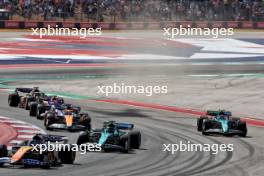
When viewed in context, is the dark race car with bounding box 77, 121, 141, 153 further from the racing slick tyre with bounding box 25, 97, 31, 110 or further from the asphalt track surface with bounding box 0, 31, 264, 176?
the racing slick tyre with bounding box 25, 97, 31, 110

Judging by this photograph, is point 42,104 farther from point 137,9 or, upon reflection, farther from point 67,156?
point 137,9

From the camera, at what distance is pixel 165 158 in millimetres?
19359

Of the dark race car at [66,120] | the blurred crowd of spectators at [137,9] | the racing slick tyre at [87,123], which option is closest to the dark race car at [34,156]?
the dark race car at [66,120]

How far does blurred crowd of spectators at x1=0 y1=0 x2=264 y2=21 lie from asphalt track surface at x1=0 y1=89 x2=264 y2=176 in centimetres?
3593

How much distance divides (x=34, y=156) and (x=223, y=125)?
7669mm

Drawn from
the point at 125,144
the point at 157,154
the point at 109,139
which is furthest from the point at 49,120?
the point at 157,154

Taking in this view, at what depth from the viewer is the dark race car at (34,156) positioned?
1730cm

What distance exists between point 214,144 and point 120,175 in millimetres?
5342

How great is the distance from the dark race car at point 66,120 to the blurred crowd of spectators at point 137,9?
126ft

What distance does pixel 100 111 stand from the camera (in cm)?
2884

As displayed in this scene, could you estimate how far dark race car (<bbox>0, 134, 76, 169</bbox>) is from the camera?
681 inches

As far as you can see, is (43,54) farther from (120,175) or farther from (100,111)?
(120,175)

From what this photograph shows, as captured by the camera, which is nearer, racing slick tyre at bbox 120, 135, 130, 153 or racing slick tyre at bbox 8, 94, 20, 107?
racing slick tyre at bbox 120, 135, 130, 153

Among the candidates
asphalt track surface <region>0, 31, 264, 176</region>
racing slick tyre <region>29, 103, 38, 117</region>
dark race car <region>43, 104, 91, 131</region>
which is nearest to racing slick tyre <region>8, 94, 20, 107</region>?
asphalt track surface <region>0, 31, 264, 176</region>
